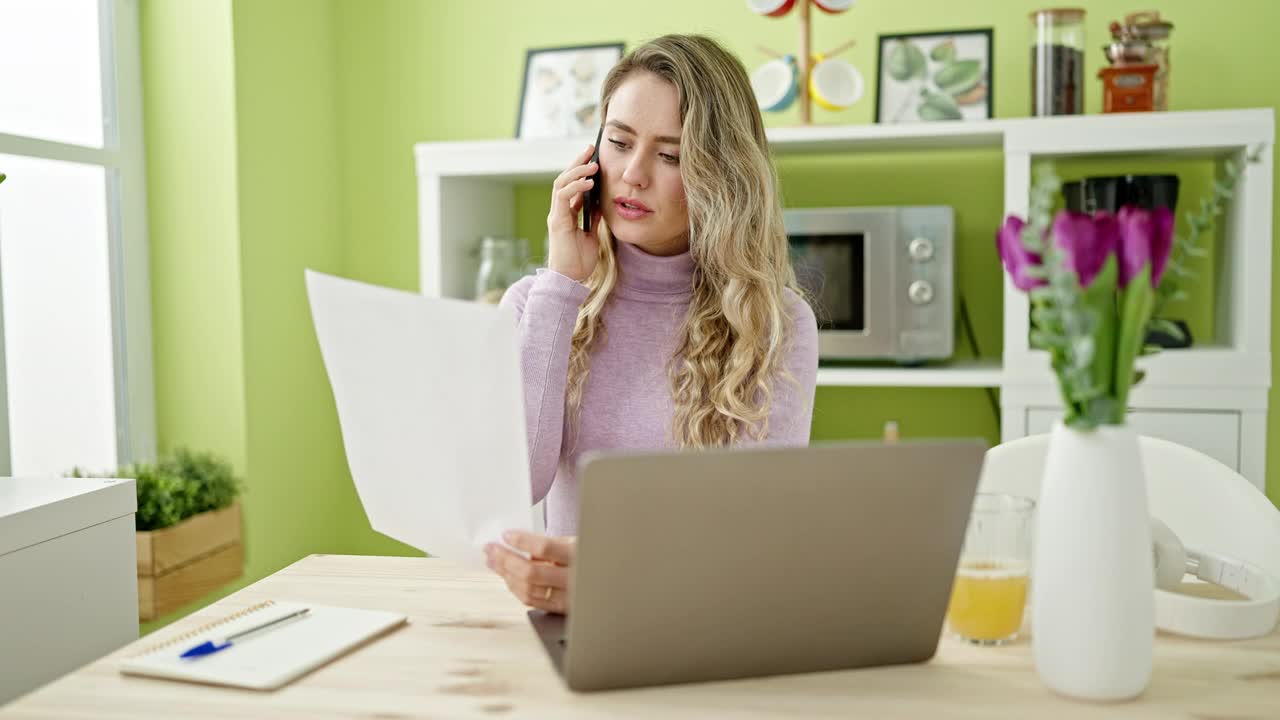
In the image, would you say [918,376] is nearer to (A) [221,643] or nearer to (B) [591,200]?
(B) [591,200]

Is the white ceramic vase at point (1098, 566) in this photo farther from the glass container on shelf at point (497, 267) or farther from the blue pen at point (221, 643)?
the glass container on shelf at point (497, 267)

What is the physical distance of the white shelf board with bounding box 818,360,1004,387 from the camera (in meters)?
2.30

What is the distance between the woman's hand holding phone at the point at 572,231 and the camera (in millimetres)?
1489

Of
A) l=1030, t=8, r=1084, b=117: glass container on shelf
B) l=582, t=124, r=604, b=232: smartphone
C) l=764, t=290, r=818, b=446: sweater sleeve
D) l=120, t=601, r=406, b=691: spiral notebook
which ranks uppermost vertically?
l=1030, t=8, r=1084, b=117: glass container on shelf

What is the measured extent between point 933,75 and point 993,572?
5.97 ft

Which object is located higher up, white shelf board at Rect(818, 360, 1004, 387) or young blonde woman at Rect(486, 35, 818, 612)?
young blonde woman at Rect(486, 35, 818, 612)

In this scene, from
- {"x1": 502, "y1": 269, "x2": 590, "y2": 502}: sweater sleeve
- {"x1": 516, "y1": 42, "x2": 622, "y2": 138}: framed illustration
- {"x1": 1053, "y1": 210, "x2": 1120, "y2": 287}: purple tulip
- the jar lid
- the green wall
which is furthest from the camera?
{"x1": 516, "y1": 42, "x2": 622, "y2": 138}: framed illustration

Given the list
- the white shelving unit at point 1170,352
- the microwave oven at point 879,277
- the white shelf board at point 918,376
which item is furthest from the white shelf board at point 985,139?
the white shelf board at point 918,376

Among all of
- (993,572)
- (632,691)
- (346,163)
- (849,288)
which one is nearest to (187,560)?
(346,163)

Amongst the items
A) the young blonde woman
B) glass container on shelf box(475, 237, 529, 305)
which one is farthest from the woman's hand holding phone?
glass container on shelf box(475, 237, 529, 305)

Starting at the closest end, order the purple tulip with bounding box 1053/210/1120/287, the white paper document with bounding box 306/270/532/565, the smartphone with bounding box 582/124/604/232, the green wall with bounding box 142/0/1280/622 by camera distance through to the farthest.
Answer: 1. the purple tulip with bounding box 1053/210/1120/287
2. the white paper document with bounding box 306/270/532/565
3. the smartphone with bounding box 582/124/604/232
4. the green wall with bounding box 142/0/1280/622

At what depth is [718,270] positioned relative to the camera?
1532 millimetres

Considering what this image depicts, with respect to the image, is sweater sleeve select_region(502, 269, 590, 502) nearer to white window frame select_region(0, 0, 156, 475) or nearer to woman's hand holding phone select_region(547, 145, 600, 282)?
woman's hand holding phone select_region(547, 145, 600, 282)

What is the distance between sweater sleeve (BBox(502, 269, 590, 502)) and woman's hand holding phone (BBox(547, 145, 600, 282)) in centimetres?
5
